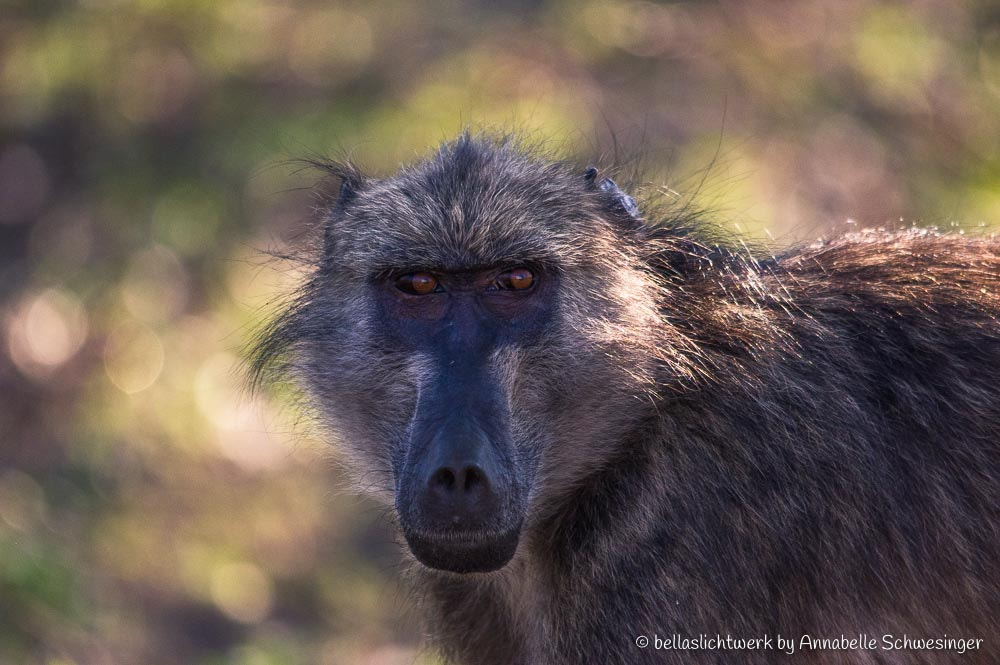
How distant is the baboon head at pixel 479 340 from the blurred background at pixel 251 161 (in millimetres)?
3313

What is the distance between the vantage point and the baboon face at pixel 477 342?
305 centimetres

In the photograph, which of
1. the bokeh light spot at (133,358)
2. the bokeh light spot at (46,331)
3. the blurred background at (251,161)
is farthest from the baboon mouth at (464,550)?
the bokeh light spot at (46,331)

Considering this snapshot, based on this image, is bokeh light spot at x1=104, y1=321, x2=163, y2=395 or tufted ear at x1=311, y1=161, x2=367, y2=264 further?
bokeh light spot at x1=104, y1=321, x2=163, y2=395

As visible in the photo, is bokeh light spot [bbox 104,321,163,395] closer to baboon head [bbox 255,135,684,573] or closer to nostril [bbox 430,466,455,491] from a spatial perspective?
baboon head [bbox 255,135,684,573]

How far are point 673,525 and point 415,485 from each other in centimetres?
70

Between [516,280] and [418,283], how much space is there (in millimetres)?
282

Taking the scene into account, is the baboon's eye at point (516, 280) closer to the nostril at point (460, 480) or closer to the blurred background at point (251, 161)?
the nostril at point (460, 480)

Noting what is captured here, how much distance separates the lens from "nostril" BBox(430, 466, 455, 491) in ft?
9.80

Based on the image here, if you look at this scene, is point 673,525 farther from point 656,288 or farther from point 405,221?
point 405,221

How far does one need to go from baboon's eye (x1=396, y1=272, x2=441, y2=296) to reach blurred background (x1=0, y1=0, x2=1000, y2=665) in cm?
356

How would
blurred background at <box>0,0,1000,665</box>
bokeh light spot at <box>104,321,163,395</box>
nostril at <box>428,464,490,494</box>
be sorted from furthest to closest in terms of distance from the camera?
bokeh light spot at <box>104,321,163,395</box> → blurred background at <box>0,0,1000,665</box> → nostril at <box>428,464,490,494</box>

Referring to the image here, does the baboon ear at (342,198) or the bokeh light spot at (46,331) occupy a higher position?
the bokeh light spot at (46,331)

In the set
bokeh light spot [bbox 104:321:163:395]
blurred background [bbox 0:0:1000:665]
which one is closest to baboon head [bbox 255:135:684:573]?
blurred background [bbox 0:0:1000:665]

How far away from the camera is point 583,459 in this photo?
3449 mm
